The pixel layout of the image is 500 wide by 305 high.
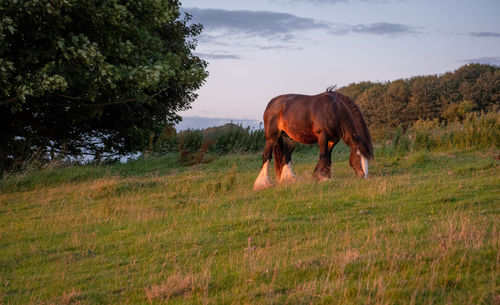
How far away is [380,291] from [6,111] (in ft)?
48.7

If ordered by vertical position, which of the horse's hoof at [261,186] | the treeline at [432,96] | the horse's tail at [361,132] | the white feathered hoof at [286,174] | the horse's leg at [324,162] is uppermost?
the treeline at [432,96]

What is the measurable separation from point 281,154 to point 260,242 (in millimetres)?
6641

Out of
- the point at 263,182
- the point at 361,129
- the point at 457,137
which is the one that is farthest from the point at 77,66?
the point at 457,137

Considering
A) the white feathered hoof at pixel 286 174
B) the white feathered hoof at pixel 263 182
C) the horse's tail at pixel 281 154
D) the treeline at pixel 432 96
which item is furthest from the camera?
the treeline at pixel 432 96

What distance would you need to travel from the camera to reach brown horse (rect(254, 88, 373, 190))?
40.9 ft

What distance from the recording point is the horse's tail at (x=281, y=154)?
13672 millimetres

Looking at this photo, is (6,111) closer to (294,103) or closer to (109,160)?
(109,160)

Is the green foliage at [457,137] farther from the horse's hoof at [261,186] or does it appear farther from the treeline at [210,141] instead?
the horse's hoof at [261,186]

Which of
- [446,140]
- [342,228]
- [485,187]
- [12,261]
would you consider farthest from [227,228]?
[446,140]

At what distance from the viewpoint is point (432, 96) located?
143 ft

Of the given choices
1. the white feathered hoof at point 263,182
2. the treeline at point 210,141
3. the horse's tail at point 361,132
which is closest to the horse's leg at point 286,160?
the white feathered hoof at point 263,182

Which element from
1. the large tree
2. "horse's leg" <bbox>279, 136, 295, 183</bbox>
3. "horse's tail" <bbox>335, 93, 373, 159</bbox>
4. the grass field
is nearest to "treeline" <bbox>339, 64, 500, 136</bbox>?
the large tree

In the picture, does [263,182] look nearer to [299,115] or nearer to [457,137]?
[299,115]

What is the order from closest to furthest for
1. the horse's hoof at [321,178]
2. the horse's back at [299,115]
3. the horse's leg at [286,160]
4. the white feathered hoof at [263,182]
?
the horse's hoof at [321,178] → the white feathered hoof at [263,182] → the horse's back at [299,115] → the horse's leg at [286,160]
